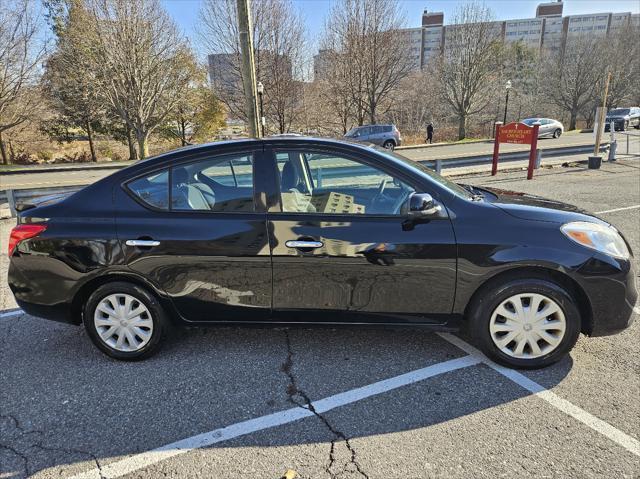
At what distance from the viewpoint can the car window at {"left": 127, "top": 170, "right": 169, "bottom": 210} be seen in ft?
10.0

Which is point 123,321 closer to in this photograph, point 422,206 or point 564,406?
point 422,206

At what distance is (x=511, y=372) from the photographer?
2.96 m

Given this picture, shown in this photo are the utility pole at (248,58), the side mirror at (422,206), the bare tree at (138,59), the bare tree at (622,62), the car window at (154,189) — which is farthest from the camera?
the bare tree at (622,62)

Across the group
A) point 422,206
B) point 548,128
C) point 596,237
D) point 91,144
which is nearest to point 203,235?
point 422,206

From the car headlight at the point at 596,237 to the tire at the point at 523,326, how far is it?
341 millimetres

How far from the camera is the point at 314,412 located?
260cm

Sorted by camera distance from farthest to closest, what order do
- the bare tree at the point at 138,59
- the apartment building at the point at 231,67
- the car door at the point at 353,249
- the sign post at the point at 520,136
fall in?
the apartment building at the point at 231,67 < the bare tree at the point at 138,59 < the sign post at the point at 520,136 < the car door at the point at 353,249

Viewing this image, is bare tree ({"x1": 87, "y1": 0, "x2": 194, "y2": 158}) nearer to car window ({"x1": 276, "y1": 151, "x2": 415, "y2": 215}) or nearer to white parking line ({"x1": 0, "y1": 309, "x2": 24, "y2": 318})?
white parking line ({"x1": 0, "y1": 309, "x2": 24, "y2": 318})

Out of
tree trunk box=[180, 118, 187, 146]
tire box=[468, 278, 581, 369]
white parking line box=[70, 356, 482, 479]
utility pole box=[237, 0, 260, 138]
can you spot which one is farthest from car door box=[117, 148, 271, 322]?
tree trunk box=[180, 118, 187, 146]

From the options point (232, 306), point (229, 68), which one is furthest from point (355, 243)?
point (229, 68)

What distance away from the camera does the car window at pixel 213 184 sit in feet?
9.95

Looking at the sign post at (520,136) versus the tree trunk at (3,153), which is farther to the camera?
the tree trunk at (3,153)

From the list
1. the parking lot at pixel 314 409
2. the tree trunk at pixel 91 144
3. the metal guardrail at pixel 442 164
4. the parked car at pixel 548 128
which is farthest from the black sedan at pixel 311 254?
the parked car at pixel 548 128

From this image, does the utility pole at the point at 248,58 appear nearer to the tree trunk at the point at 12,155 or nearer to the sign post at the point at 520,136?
the sign post at the point at 520,136
